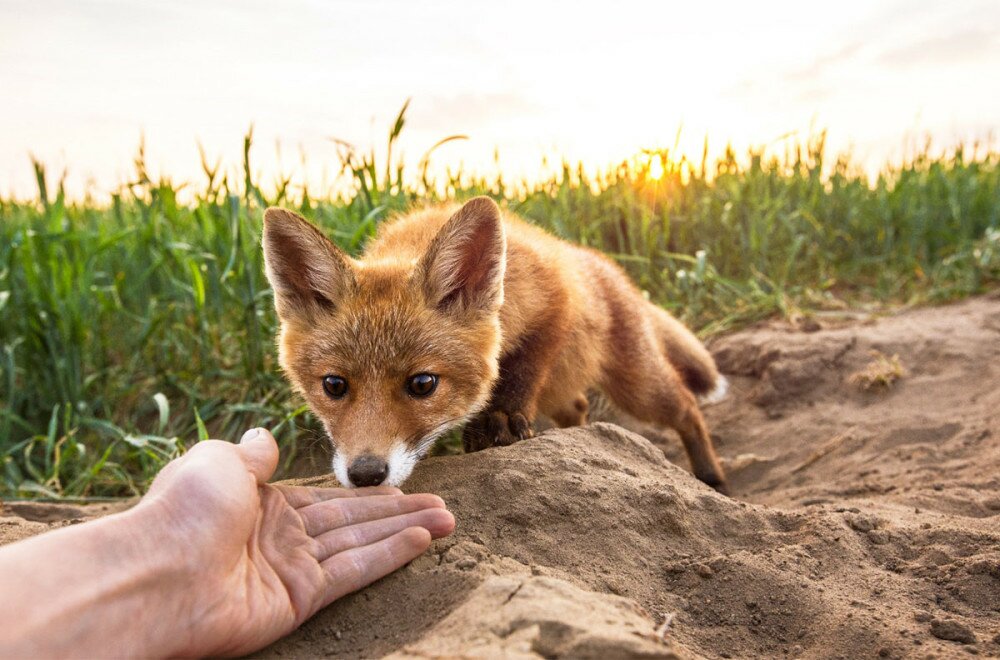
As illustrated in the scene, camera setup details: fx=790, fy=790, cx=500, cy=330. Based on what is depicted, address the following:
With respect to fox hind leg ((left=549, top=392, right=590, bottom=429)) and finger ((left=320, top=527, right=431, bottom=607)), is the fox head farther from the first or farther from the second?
fox hind leg ((left=549, top=392, right=590, bottom=429))

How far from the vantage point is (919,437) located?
4.19m

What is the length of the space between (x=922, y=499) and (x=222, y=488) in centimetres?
278

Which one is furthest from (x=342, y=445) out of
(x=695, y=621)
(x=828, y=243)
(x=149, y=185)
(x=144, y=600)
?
(x=828, y=243)

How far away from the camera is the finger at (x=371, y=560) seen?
2.08 meters

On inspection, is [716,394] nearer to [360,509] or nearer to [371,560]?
[360,509]

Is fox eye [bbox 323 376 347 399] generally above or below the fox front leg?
above

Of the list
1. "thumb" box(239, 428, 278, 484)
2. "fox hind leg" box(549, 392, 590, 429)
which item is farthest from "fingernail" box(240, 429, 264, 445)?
"fox hind leg" box(549, 392, 590, 429)

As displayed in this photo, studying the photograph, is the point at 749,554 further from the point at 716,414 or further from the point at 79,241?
the point at 79,241

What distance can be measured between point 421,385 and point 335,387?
0.95 feet

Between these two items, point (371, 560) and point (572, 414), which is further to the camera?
point (572, 414)

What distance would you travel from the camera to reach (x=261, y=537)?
2.18 m

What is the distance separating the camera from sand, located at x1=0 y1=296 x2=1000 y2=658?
5.86 ft

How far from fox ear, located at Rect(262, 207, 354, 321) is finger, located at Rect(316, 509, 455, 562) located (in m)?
0.87

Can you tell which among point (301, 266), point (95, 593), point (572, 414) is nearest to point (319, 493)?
point (95, 593)
